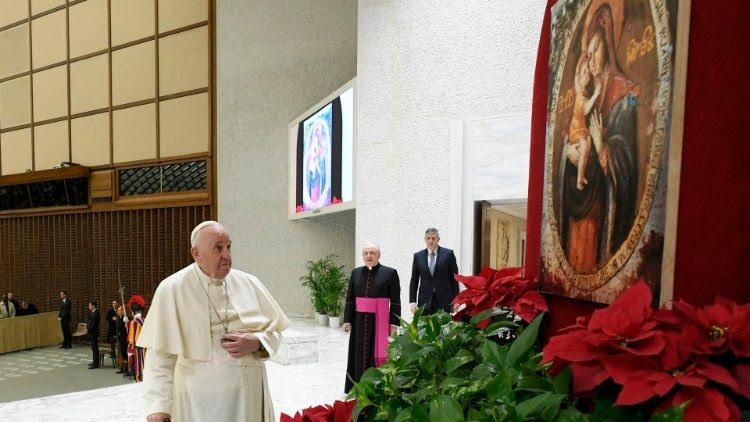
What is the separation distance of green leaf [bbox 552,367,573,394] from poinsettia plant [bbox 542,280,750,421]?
1 cm

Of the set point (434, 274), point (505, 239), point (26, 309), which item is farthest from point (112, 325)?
point (505, 239)

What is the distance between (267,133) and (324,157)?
132 inches

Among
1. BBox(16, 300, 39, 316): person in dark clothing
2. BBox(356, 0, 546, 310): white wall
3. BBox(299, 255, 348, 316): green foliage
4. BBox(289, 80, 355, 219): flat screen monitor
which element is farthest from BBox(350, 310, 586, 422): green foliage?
BBox(16, 300, 39, 316): person in dark clothing

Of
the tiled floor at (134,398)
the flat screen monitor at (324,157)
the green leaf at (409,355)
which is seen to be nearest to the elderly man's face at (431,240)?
the tiled floor at (134,398)

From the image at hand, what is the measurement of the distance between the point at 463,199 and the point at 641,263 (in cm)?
654

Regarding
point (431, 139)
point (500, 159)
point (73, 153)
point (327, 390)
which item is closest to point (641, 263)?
point (327, 390)

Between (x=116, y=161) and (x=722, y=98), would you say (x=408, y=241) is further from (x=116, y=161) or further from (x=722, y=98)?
(x=116, y=161)

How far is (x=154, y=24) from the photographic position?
14336mm

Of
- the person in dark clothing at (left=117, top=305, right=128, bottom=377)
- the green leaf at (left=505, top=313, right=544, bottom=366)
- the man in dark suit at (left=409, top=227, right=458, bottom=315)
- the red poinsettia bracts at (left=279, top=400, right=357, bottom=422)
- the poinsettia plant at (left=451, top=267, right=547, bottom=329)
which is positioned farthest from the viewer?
the person in dark clothing at (left=117, top=305, right=128, bottom=377)

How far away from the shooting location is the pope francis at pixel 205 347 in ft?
8.16

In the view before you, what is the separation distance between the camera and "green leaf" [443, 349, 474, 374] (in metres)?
0.83

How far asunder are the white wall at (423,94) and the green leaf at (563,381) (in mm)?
6604

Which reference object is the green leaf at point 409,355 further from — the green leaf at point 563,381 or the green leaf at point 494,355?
the green leaf at point 563,381

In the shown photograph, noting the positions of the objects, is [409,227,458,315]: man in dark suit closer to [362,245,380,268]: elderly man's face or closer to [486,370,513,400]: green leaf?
[362,245,380,268]: elderly man's face
